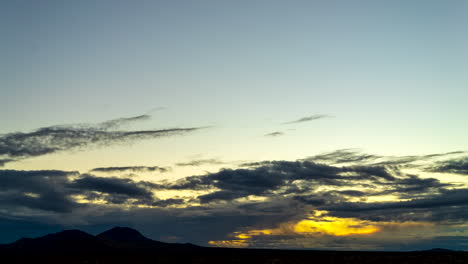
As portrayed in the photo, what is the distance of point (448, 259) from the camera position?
108750 mm

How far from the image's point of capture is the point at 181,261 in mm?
116625

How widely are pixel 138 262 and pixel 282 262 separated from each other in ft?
120

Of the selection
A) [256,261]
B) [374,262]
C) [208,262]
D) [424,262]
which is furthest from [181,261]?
[424,262]

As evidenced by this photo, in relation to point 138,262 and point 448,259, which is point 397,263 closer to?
point 448,259

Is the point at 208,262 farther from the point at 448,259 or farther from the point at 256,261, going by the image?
the point at 448,259

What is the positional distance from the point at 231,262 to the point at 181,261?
14.3 m

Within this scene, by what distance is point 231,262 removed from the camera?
111 metres

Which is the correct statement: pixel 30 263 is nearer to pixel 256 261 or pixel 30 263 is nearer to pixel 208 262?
pixel 208 262

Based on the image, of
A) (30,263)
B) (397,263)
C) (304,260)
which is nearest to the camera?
(397,263)

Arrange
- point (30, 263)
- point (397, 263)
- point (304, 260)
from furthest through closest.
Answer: point (30, 263) < point (304, 260) < point (397, 263)

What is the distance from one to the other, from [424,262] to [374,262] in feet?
38.0

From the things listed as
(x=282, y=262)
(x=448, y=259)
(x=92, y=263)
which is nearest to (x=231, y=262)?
(x=282, y=262)

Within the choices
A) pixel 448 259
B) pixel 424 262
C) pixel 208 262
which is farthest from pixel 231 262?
pixel 448 259

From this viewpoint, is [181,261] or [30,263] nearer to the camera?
[181,261]
